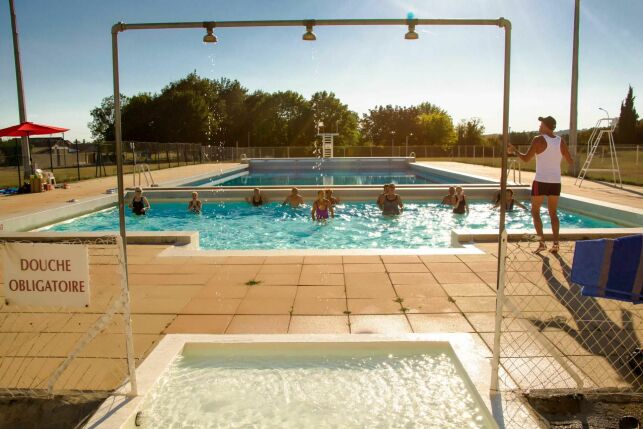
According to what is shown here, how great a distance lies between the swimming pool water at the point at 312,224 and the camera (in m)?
10.6

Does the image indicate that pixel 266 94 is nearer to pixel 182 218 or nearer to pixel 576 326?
pixel 182 218

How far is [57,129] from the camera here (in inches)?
590

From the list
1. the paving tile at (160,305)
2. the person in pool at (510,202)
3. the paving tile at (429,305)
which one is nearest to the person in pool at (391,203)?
the person in pool at (510,202)

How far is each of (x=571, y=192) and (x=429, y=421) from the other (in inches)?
530

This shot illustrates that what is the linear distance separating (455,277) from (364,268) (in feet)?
3.78

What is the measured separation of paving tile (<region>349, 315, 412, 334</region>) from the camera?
407 centimetres

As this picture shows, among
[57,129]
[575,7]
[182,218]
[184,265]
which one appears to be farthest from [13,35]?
[575,7]

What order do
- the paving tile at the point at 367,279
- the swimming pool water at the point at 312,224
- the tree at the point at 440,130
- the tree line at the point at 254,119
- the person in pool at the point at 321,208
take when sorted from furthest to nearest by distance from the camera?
1. the tree at the point at 440,130
2. the tree line at the point at 254,119
3. the person in pool at the point at 321,208
4. the swimming pool water at the point at 312,224
5. the paving tile at the point at 367,279

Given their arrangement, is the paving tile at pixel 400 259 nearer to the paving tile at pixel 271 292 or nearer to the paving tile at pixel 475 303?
the paving tile at pixel 475 303

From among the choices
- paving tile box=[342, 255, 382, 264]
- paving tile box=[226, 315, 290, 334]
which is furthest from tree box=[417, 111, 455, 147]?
paving tile box=[226, 315, 290, 334]

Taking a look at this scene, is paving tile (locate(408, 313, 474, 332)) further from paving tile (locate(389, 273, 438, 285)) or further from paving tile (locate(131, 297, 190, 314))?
paving tile (locate(131, 297, 190, 314))

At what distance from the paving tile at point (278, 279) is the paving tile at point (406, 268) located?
1233 millimetres

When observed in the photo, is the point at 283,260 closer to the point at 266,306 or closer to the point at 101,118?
the point at 266,306

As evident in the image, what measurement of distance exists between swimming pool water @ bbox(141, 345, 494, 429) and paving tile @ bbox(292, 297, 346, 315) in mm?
783
